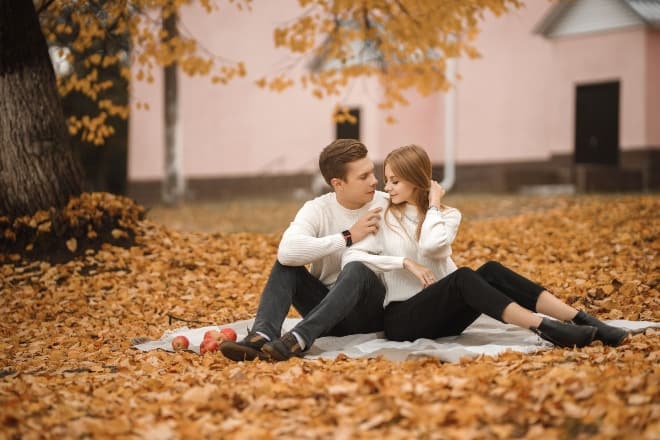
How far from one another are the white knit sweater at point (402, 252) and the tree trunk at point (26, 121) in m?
5.11

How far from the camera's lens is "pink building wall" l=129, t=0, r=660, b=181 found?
17281 millimetres

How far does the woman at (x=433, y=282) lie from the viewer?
14.3 ft

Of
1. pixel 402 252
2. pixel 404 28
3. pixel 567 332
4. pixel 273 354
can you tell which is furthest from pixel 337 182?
pixel 404 28

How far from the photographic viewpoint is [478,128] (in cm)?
1939

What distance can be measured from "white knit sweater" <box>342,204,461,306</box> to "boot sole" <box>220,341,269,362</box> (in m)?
0.74

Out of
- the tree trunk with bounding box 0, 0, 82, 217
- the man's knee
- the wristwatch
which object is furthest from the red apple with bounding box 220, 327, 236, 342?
the tree trunk with bounding box 0, 0, 82, 217

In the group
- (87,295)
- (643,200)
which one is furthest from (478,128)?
(87,295)

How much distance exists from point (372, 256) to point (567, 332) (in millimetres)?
1174

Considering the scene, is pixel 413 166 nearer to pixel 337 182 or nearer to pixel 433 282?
pixel 337 182

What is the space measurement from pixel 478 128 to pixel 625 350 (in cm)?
1548

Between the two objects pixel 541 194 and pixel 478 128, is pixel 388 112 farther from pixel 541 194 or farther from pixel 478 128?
pixel 541 194

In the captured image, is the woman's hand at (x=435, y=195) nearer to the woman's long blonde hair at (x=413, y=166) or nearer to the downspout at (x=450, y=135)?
the woman's long blonde hair at (x=413, y=166)

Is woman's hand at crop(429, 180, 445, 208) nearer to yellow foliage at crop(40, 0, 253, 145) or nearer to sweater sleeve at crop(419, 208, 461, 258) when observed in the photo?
sweater sleeve at crop(419, 208, 461, 258)

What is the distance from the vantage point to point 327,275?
16.6 feet
